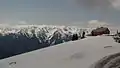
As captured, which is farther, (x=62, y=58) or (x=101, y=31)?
(x=101, y=31)

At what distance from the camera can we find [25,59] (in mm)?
10891

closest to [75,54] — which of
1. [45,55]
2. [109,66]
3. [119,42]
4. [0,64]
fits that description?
[45,55]

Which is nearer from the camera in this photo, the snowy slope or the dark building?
the snowy slope

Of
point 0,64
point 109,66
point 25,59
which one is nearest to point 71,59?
point 25,59

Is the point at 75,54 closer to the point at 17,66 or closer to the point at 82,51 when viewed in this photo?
the point at 82,51

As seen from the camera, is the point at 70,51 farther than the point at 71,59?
Yes

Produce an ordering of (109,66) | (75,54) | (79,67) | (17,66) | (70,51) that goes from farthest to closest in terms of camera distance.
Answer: (70,51)
(75,54)
(17,66)
(79,67)
(109,66)

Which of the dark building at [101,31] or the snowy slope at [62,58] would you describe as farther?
the dark building at [101,31]

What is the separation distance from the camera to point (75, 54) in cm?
1077

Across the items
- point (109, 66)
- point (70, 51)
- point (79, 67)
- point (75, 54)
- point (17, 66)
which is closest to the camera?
point (109, 66)

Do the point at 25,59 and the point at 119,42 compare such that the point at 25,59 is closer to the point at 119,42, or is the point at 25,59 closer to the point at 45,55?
the point at 45,55

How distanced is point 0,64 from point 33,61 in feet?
5.05

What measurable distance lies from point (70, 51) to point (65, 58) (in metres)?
1.19

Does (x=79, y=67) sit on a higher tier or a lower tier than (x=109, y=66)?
lower
